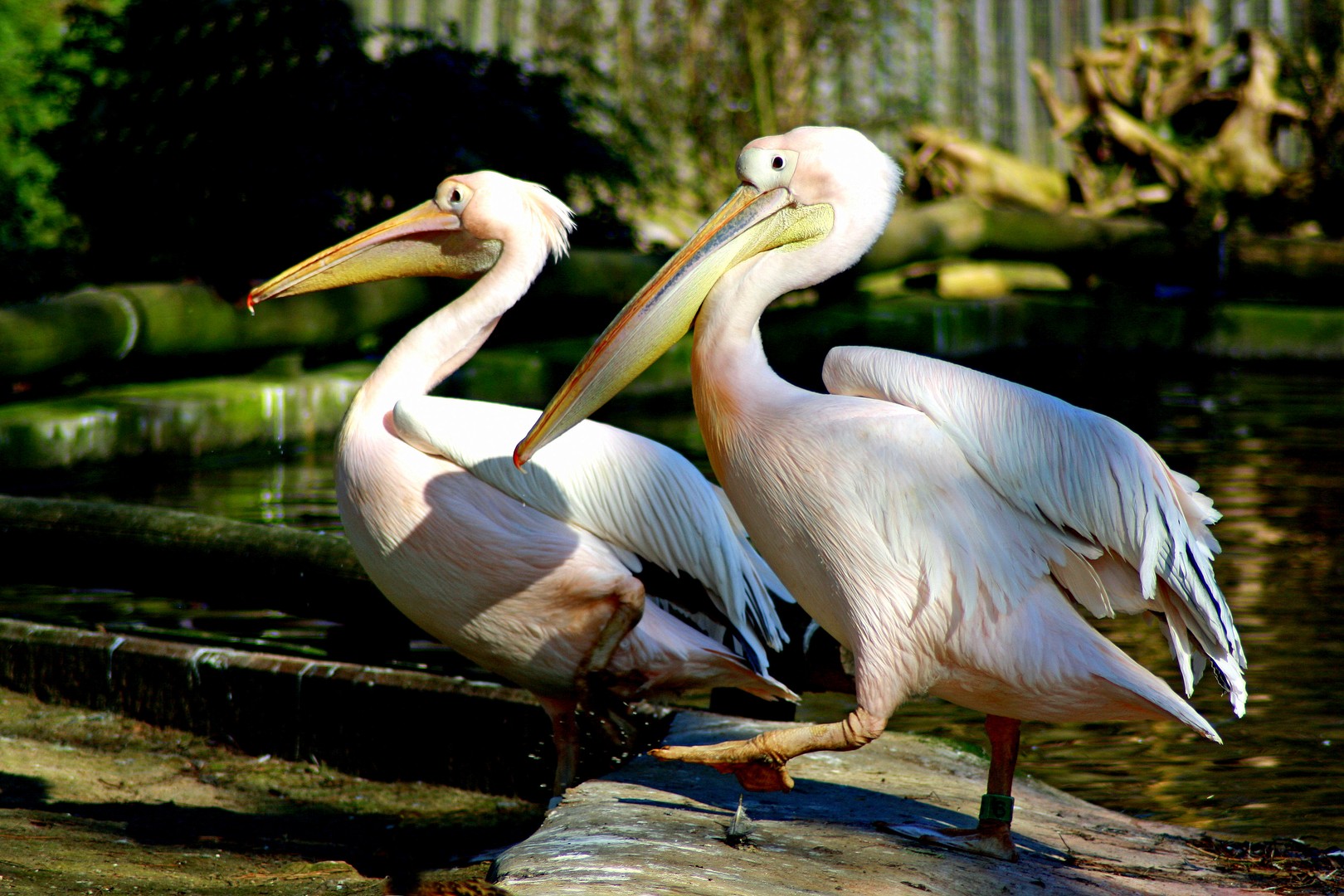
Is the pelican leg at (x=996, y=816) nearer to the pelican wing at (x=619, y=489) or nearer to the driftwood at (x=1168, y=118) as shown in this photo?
the pelican wing at (x=619, y=489)

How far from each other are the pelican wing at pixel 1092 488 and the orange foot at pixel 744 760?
596 mm

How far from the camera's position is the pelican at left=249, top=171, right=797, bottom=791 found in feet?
10.0

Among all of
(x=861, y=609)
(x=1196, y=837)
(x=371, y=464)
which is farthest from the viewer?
(x=371, y=464)

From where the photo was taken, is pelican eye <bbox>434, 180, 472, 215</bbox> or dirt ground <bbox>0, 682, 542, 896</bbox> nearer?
dirt ground <bbox>0, 682, 542, 896</bbox>

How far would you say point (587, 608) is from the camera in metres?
3.09

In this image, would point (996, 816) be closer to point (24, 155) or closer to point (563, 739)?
point (563, 739)

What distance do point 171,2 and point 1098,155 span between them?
862 cm

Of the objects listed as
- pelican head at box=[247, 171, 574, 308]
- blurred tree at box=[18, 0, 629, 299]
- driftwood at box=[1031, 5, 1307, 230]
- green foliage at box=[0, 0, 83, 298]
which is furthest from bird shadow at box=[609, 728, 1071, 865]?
driftwood at box=[1031, 5, 1307, 230]

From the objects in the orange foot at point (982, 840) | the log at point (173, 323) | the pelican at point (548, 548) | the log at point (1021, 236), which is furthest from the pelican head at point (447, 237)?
the log at point (1021, 236)

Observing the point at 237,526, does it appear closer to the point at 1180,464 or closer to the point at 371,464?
the point at 371,464

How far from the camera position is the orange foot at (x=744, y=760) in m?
2.40

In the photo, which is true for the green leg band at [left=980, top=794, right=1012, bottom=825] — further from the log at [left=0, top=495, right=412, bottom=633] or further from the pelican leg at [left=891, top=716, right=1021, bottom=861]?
the log at [left=0, top=495, right=412, bottom=633]

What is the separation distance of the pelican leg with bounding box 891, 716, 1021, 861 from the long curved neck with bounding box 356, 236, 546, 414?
4.93 ft

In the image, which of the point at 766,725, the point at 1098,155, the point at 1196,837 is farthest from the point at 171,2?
the point at 1098,155
